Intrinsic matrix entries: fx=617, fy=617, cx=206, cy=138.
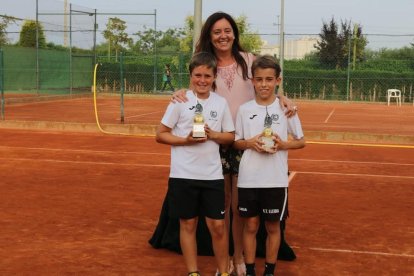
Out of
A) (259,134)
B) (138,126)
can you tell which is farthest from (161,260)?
(138,126)

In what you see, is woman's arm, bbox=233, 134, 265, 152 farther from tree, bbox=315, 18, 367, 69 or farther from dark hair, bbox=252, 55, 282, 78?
tree, bbox=315, 18, 367, 69

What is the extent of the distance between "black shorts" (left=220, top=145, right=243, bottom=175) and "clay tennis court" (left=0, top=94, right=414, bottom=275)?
0.90 metres

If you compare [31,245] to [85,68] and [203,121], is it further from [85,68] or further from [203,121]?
[85,68]

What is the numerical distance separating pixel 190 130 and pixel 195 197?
1.46ft

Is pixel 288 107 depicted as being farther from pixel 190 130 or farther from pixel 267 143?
pixel 190 130

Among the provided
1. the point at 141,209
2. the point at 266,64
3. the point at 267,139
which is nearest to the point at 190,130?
the point at 267,139

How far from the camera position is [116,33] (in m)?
37.9

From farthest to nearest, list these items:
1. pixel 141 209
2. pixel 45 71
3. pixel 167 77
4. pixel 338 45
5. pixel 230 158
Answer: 1. pixel 338 45
2. pixel 167 77
3. pixel 45 71
4. pixel 141 209
5. pixel 230 158

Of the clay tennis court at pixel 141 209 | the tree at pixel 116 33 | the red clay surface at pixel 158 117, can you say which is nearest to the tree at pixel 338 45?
the red clay surface at pixel 158 117

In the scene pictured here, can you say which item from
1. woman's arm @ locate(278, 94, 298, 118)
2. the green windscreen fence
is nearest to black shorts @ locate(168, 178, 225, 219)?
woman's arm @ locate(278, 94, 298, 118)

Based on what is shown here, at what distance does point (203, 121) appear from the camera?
3877 mm

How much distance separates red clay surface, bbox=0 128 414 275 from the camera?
494 cm

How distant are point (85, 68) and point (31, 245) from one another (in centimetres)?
2628

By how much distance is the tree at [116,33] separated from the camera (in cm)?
3450
